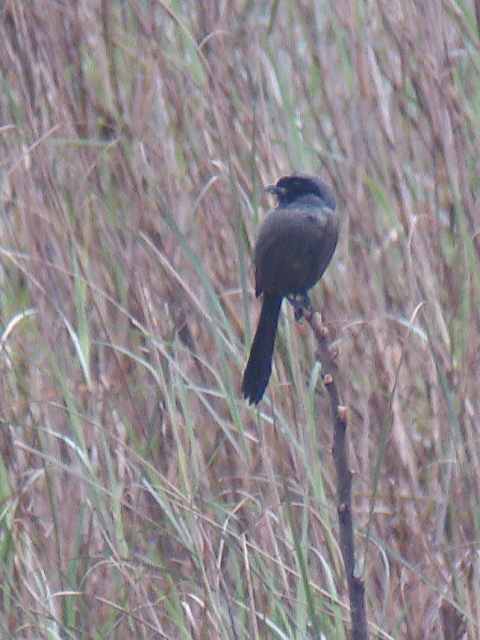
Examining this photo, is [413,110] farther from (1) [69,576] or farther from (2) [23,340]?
(1) [69,576]

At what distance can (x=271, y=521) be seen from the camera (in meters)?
2.00

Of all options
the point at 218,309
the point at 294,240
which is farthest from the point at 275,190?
the point at 218,309

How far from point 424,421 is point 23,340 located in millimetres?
660

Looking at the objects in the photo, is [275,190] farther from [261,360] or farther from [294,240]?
[261,360]

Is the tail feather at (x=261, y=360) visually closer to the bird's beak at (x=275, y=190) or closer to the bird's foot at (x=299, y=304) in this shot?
the bird's foot at (x=299, y=304)

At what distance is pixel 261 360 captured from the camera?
1.82 metres

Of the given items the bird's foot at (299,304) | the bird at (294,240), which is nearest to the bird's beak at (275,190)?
the bird at (294,240)

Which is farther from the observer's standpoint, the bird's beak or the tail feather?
the bird's beak

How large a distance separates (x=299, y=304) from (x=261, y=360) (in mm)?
145

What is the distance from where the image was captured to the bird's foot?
1862 mm

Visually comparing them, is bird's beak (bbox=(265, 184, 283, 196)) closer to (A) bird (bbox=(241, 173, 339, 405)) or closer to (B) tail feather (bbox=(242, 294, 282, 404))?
(A) bird (bbox=(241, 173, 339, 405))

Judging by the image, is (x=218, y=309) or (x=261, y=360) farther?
(x=218, y=309)

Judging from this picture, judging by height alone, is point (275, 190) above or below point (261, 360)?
above

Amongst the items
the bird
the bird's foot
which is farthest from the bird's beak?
the bird's foot
